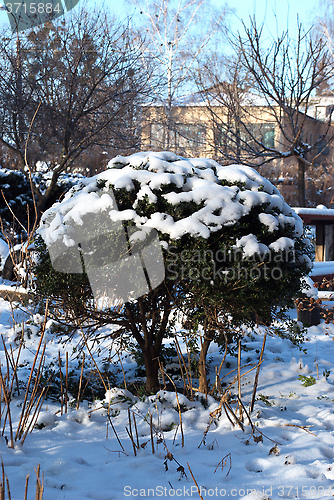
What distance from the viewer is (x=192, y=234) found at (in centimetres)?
275

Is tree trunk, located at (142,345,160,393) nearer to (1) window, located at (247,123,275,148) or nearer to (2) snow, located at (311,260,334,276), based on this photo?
(2) snow, located at (311,260,334,276)

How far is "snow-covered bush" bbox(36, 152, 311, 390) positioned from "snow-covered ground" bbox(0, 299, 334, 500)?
74cm

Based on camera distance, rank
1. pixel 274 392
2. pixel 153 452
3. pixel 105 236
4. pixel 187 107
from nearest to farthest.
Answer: pixel 153 452
pixel 105 236
pixel 274 392
pixel 187 107

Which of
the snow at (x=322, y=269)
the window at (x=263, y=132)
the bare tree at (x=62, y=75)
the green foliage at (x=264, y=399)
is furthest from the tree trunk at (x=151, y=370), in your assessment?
the window at (x=263, y=132)

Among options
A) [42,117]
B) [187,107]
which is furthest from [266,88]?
[187,107]

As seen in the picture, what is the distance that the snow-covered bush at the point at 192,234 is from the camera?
2.80 m

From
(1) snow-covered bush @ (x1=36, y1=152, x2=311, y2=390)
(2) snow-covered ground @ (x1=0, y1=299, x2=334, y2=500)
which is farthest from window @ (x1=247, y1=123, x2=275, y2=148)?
(2) snow-covered ground @ (x1=0, y1=299, x2=334, y2=500)

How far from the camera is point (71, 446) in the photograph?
257cm

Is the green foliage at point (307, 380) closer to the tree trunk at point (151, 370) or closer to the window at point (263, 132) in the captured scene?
the tree trunk at point (151, 370)

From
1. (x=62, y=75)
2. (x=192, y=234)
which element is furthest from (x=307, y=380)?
(x=62, y=75)

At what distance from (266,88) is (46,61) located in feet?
16.8

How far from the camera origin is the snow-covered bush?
280 centimetres

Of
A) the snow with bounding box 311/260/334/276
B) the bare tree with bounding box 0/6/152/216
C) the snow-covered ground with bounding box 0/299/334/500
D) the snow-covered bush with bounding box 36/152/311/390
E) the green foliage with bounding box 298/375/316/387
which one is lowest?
the green foliage with bounding box 298/375/316/387

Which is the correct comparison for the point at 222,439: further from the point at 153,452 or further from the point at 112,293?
the point at 112,293
